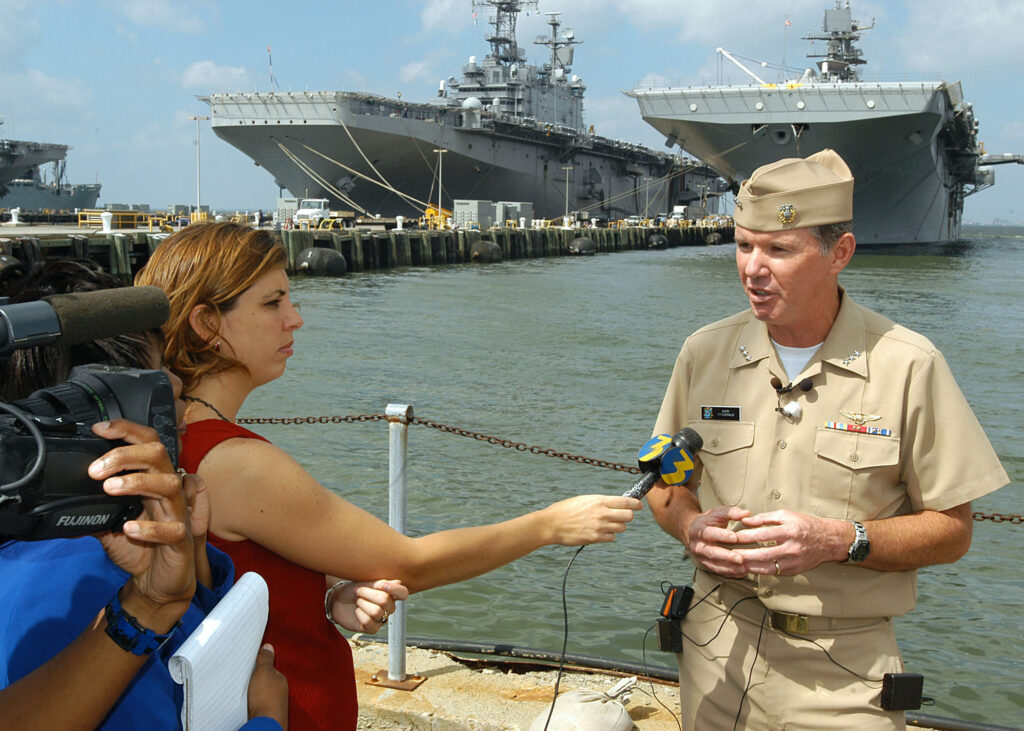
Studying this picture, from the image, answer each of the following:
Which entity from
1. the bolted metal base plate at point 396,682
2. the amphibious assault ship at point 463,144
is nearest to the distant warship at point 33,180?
the amphibious assault ship at point 463,144

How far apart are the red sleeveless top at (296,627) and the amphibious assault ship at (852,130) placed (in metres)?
33.9

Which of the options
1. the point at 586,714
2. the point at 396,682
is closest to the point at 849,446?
the point at 586,714

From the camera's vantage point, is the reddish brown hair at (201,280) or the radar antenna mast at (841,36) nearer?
the reddish brown hair at (201,280)

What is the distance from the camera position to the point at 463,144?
168ft

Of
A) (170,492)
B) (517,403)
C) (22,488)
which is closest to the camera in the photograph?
(22,488)

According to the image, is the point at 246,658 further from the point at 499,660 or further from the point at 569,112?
the point at 569,112

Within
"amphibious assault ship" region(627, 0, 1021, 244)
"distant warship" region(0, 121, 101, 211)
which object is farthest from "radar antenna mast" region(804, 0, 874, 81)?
"distant warship" region(0, 121, 101, 211)

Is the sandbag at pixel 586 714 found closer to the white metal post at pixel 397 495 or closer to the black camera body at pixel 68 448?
the white metal post at pixel 397 495

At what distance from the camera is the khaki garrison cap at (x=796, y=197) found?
2.09 meters

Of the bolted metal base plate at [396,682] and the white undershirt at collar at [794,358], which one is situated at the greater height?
the white undershirt at collar at [794,358]

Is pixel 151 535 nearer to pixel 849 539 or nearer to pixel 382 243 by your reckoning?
pixel 849 539

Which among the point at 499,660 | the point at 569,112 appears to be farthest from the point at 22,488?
the point at 569,112

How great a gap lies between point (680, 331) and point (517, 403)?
25.5 ft

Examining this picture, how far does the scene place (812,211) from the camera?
209 centimetres
